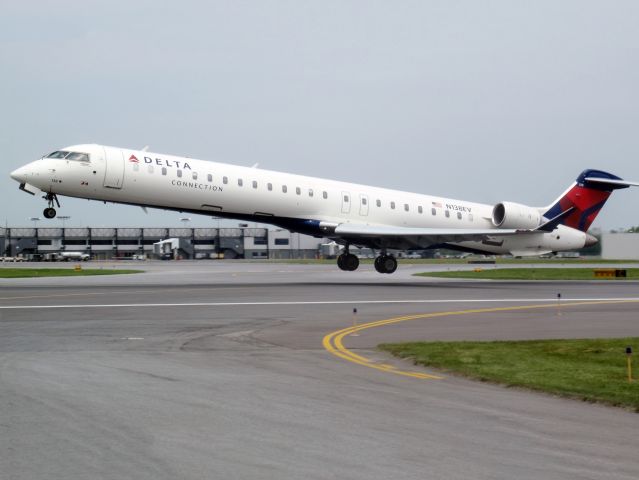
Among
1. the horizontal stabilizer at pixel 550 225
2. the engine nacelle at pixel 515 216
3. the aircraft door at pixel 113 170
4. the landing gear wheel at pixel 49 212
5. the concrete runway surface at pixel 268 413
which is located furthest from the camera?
the engine nacelle at pixel 515 216

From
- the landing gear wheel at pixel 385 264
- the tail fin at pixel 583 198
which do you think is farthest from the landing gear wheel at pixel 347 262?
the tail fin at pixel 583 198

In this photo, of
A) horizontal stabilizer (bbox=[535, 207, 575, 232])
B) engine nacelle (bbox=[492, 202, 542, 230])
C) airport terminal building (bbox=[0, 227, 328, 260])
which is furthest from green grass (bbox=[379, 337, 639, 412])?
airport terminal building (bbox=[0, 227, 328, 260])

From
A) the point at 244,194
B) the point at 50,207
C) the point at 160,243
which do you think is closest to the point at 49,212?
the point at 50,207

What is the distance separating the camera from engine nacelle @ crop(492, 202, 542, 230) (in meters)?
45.1

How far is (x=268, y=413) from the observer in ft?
31.2

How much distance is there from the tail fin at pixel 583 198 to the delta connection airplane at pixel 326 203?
2.2 inches

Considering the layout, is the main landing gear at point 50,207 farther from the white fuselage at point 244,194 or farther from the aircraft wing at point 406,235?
the aircraft wing at point 406,235

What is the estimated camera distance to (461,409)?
10047 millimetres

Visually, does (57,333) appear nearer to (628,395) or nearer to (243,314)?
(243,314)

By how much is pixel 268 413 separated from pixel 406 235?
104ft

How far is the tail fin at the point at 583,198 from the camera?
152 feet

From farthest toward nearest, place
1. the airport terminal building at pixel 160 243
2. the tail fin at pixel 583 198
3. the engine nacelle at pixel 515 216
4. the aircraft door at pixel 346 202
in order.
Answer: the airport terminal building at pixel 160 243 < the tail fin at pixel 583 198 < the engine nacelle at pixel 515 216 < the aircraft door at pixel 346 202

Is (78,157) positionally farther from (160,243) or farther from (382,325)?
(160,243)

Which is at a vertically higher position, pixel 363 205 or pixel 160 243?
pixel 363 205
